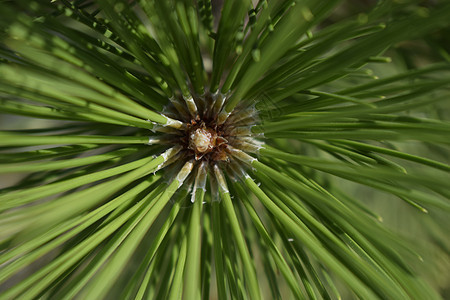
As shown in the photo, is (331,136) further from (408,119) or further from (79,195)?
(79,195)

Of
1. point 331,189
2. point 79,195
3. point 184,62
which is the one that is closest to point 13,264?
point 79,195

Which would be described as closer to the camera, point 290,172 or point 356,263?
point 356,263

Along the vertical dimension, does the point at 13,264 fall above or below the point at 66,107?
below

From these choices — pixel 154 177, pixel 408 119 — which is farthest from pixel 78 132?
pixel 408 119

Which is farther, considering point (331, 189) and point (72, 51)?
point (331, 189)

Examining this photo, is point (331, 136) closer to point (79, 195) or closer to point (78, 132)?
point (79, 195)

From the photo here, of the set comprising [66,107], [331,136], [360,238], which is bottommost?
[360,238]
